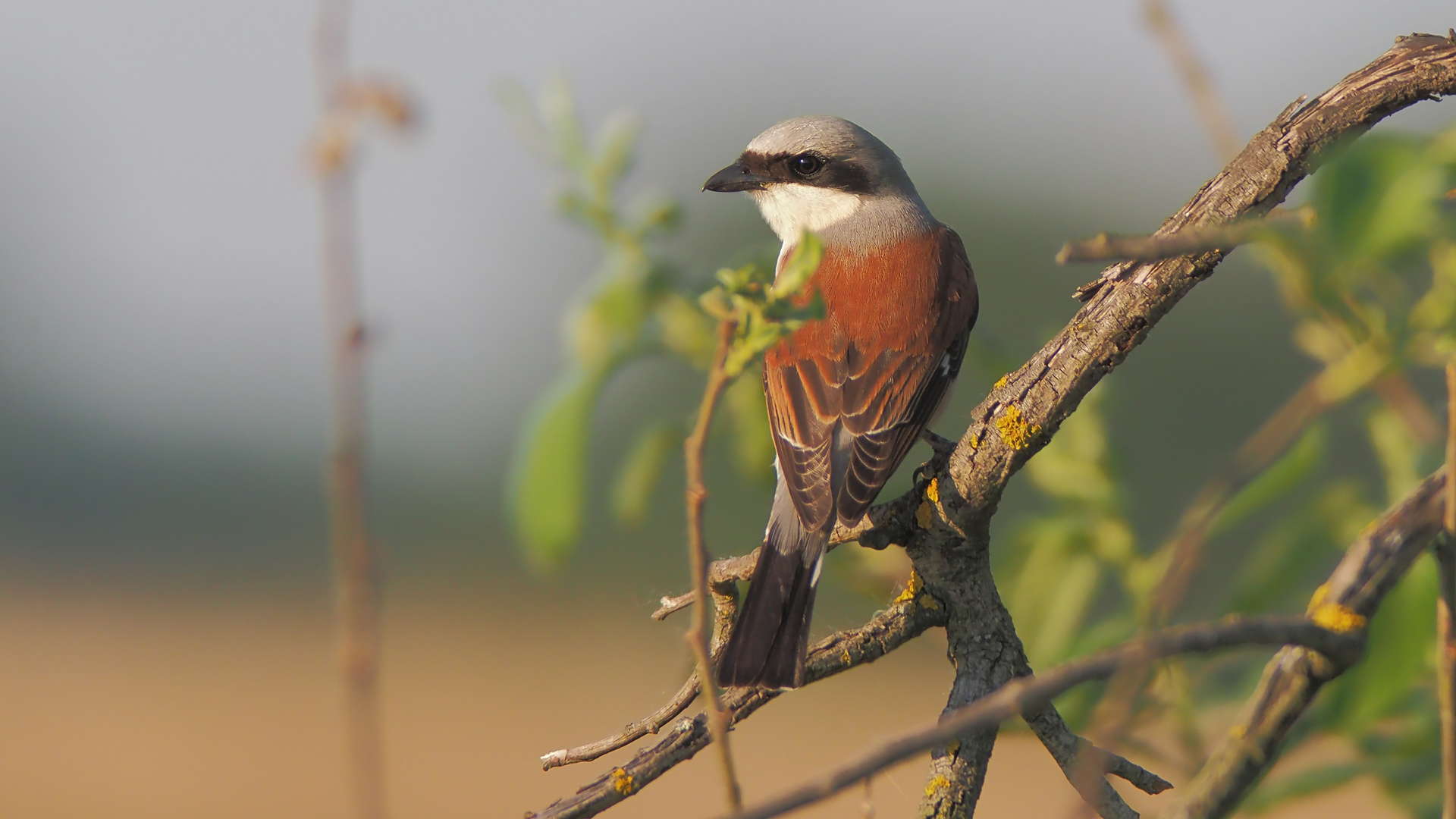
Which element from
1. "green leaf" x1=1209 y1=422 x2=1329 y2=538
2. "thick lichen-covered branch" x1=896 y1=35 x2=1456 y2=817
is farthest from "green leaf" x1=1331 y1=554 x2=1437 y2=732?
"thick lichen-covered branch" x1=896 y1=35 x2=1456 y2=817

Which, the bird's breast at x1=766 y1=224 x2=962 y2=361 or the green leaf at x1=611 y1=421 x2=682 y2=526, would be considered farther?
the bird's breast at x1=766 y1=224 x2=962 y2=361

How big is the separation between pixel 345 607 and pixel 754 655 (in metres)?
1.12

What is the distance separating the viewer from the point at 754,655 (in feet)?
6.00

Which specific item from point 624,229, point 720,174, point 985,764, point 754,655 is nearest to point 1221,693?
point 985,764

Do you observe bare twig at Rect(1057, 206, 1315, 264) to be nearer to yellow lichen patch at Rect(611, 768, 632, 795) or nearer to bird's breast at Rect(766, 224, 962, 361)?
yellow lichen patch at Rect(611, 768, 632, 795)

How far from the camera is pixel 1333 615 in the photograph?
3.44 ft

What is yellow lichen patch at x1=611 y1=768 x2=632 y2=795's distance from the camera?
154 centimetres

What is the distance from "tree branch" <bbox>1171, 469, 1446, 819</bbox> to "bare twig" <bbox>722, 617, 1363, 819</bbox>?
66 mm

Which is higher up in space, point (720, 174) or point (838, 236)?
point (720, 174)

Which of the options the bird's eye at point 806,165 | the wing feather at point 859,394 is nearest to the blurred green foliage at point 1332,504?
the wing feather at point 859,394

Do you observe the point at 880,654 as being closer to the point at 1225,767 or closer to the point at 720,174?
the point at 1225,767

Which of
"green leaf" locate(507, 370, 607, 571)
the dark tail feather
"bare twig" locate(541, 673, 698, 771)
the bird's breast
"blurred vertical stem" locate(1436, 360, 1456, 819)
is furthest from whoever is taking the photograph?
the bird's breast

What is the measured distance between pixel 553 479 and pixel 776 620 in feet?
2.55

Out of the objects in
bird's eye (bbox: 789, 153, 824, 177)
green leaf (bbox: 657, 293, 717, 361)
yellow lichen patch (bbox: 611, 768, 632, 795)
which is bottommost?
yellow lichen patch (bbox: 611, 768, 632, 795)
